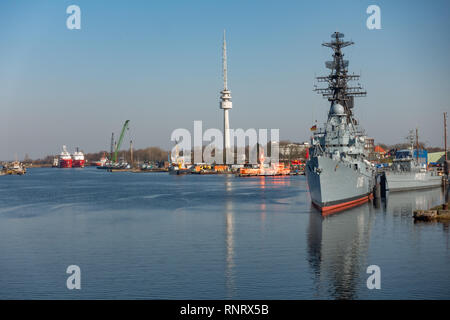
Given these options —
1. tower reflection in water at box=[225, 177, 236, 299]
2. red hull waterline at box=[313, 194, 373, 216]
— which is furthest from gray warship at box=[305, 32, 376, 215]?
tower reflection in water at box=[225, 177, 236, 299]

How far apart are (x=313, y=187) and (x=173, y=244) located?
22.6 m

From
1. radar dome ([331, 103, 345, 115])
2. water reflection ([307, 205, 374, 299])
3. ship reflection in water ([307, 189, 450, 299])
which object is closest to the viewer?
water reflection ([307, 205, 374, 299])

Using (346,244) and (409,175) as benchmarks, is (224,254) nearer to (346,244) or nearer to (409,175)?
(346,244)

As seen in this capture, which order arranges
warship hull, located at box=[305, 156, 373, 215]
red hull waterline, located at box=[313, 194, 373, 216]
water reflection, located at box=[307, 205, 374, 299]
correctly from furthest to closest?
red hull waterline, located at box=[313, 194, 373, 216], warship hull, located at box=[305, 156, 373, 215], water reflection, located at box=[307, 205, 374, 299]

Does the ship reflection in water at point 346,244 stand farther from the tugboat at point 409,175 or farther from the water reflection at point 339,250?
the tugboat at point 409,175

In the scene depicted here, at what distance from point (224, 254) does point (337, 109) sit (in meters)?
36.1

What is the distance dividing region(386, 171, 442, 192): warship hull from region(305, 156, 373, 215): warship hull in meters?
20.6

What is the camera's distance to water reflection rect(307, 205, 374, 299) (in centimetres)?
2584

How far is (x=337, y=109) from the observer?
211 feet

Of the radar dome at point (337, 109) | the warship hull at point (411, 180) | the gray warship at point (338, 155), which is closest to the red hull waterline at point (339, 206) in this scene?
the gray warship at point (338, 155)

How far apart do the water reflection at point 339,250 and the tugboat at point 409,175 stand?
2824 centimetres

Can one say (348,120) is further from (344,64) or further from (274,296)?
(274,296)

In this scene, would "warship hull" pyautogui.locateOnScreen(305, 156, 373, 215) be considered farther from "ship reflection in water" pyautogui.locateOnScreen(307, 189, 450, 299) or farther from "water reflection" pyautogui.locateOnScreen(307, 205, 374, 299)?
"water reflection" pyautogui.locateOnScreen(307, 205, 374, 299)

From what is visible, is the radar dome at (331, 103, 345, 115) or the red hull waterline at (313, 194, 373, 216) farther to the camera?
the radar dome at (331, 103, 345, 115)
